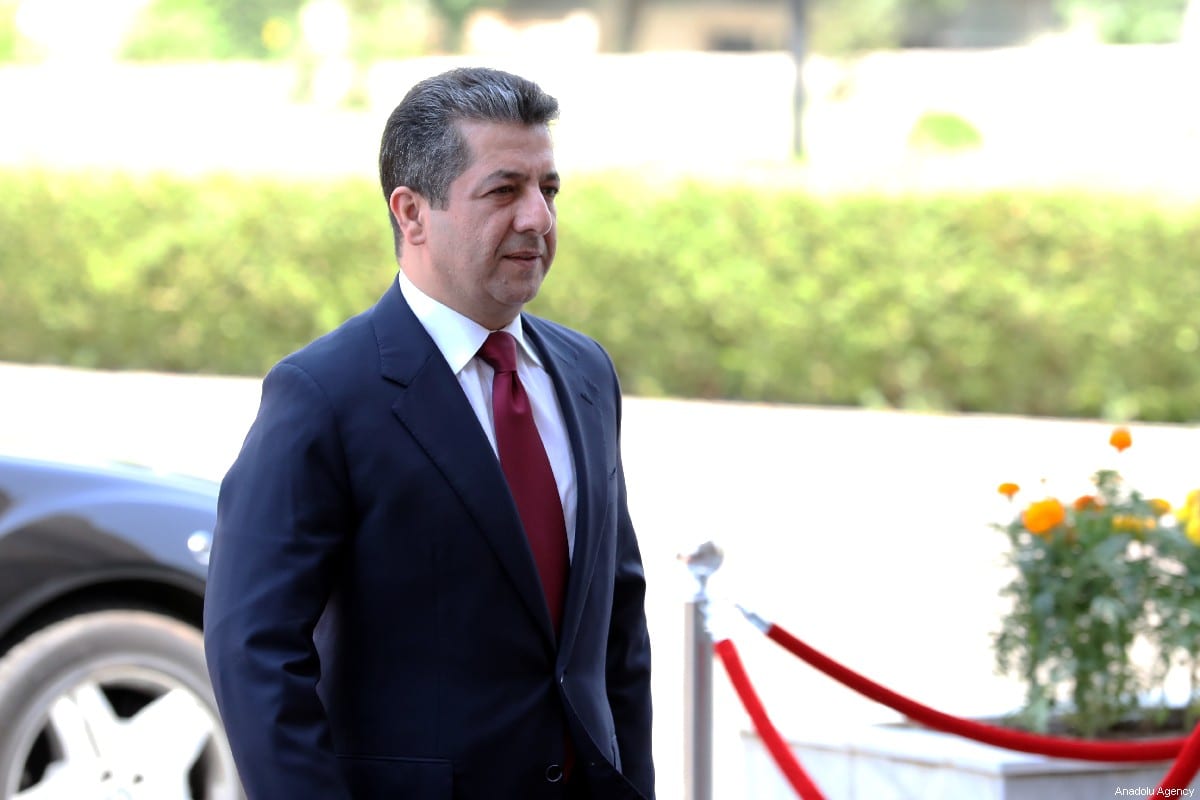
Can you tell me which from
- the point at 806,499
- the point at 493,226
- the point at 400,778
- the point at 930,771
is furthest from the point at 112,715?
the point at 806,499

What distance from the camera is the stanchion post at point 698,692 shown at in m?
3.41

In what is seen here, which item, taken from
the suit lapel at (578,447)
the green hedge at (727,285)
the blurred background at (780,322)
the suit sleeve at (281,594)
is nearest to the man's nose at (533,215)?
the suit lapel at (578,447)

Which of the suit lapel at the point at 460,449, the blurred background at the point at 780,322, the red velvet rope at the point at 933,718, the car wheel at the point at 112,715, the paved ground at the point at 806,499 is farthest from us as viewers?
the blurred background at the point at 780,322

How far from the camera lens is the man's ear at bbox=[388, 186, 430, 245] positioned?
2354 mm

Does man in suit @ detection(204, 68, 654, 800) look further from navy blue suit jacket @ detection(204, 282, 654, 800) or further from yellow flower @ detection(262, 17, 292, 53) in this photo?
yellow flower @ detection(262, 17, 292, 53)

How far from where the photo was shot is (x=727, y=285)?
46.0 ft

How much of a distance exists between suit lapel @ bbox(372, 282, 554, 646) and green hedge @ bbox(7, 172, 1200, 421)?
11.3 m

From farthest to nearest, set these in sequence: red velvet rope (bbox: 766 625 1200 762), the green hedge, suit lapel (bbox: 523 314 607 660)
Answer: the green hedge, red velvet rope (bbox: 766 625 1200 762), suit lapel (bbox: 523 314 607 660)

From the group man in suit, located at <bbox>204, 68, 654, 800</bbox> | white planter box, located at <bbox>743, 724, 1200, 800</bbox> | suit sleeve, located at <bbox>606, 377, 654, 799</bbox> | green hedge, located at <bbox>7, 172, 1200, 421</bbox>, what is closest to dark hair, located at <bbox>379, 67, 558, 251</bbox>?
man in suit, located at <bbox>204, 68, 654, 800</bbox>

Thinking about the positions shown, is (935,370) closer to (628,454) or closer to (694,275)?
(694,275)

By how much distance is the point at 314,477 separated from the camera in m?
2.18

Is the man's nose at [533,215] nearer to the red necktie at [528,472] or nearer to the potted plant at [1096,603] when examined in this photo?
the red necktie at [528,472]

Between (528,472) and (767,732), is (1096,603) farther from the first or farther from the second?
(528,472)

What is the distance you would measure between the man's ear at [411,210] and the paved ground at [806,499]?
1.21 m
